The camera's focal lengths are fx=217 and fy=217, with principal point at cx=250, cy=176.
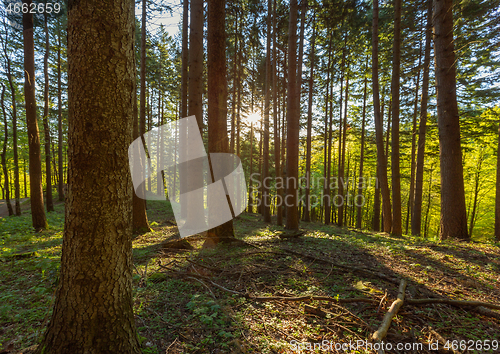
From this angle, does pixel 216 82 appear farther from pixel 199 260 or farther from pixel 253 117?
pixel 253 117

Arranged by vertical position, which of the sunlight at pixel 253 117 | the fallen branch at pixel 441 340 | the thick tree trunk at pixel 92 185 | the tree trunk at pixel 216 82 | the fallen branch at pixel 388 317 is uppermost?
the sunlight at pixel 253 117

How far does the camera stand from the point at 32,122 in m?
8.41

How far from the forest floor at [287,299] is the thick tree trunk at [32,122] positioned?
4625mm

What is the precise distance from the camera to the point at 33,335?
2377 mm

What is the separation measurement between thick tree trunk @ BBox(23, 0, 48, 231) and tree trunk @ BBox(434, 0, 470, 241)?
548 inches

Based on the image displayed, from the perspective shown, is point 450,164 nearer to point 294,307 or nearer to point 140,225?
point 294,307

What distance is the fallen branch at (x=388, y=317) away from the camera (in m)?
2.27

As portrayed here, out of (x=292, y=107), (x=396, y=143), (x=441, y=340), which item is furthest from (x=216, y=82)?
(x=396, y=143)

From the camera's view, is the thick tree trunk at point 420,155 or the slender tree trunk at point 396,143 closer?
the slender tree trunk at point 396,143

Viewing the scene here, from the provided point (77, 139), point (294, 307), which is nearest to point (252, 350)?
point (294, 307)

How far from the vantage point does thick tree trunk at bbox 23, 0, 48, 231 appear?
8.20 meters

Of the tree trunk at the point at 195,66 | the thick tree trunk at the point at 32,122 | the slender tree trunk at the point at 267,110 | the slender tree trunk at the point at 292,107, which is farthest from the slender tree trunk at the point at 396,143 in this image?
the thick tree trunk at the point at 32,122

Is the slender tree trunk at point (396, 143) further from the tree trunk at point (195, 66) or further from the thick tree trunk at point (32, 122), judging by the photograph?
the thick tree trunk at point (32, 122)

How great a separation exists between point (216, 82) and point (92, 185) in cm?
505
